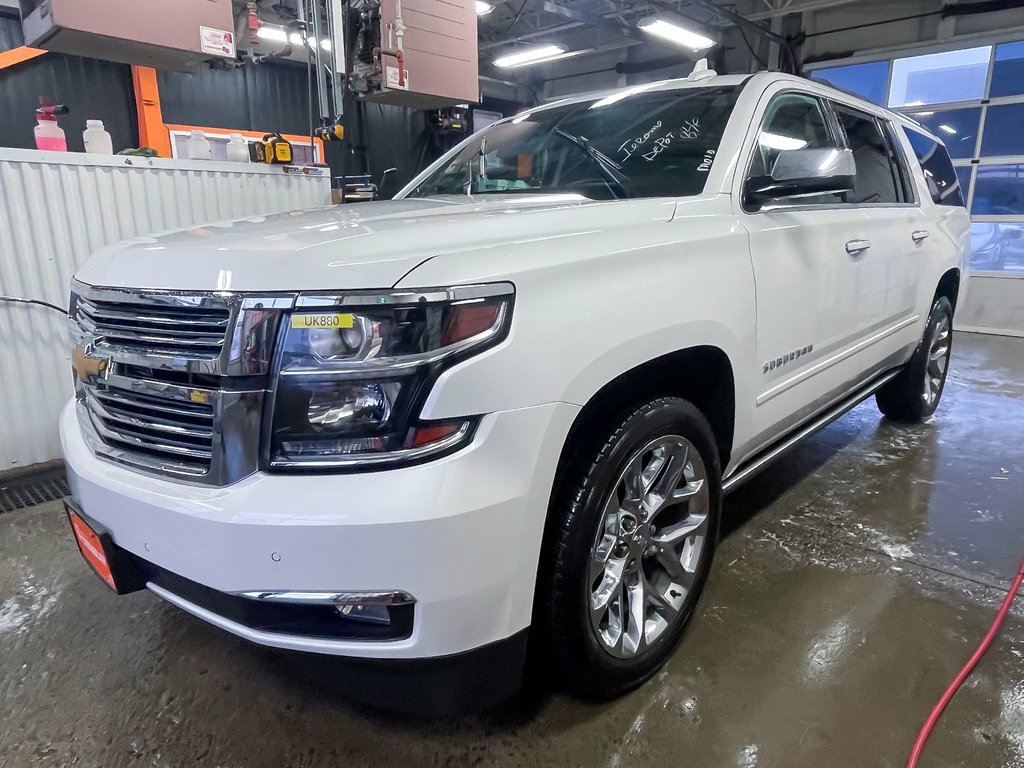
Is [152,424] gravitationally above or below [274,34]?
below

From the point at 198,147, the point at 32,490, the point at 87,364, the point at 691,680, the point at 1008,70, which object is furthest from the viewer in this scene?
the point at 1008,70

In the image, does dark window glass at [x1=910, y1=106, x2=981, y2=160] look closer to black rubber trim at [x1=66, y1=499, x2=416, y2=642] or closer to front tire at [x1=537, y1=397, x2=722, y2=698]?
front tire at [x1=537, y1=397, x2=722, y2=698]

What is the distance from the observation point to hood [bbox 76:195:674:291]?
3.98 ft

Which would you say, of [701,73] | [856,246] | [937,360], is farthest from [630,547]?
[937,360]

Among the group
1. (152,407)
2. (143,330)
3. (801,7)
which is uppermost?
(801,7)

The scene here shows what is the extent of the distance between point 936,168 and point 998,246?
6.04m

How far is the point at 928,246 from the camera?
3.34 metres

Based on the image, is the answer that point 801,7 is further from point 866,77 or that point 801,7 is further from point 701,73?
point 701,73

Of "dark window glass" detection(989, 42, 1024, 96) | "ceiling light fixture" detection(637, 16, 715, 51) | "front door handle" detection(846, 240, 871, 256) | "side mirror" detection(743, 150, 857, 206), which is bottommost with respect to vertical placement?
"front door handle" detection(846, 240, 871, 256)

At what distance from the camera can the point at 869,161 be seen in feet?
10.0

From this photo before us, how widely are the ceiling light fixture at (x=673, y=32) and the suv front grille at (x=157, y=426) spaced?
8.92m

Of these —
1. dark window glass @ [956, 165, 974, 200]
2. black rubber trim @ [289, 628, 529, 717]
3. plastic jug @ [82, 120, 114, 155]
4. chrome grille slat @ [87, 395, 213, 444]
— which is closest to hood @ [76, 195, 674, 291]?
chrome grille slat @ [87, 395, 213, 444]

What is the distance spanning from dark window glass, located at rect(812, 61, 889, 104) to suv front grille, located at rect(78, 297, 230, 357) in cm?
1014

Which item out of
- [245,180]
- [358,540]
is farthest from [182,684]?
[245,180]
